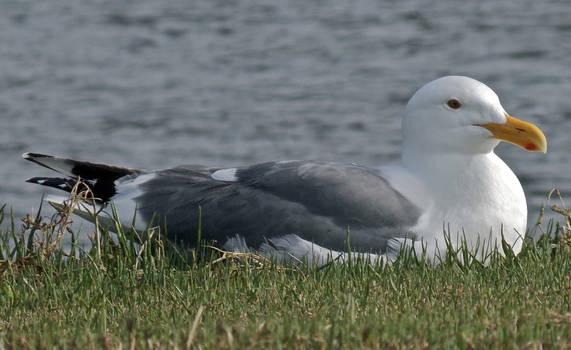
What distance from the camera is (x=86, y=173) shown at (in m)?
6.72

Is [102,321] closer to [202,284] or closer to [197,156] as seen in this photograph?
[202,284]

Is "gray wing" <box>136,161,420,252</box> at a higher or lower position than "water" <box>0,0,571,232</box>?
lower

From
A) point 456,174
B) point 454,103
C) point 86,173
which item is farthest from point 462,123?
point 86,173

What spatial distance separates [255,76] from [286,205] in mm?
11175

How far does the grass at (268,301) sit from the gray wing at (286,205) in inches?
9.6

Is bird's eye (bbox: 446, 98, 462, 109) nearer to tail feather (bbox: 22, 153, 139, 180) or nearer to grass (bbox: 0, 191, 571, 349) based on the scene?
grass (bbox: 0, 191, 571, 349)

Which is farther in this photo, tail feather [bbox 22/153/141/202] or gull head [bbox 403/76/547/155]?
tail feather [bbox 22/153/141/202]

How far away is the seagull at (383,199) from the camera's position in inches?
237

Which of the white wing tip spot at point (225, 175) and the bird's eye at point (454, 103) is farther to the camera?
the white wing tip spot at point (225, 175)

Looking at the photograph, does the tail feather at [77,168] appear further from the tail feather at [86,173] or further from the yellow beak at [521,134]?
the yellow beak at [521,134]

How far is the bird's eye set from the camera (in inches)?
247

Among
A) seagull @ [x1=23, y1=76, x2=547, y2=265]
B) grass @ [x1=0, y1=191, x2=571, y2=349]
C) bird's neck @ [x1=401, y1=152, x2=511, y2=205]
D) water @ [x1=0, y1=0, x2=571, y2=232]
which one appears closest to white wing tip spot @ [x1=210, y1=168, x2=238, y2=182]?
seagull @ [x1=23, y1=76, x2=547, y2=265]

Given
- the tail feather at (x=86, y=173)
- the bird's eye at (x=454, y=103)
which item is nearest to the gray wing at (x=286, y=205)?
the tail feather at (x=86, y=173)

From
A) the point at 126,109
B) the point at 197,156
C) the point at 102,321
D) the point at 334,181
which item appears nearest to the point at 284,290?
the point at 102,321
